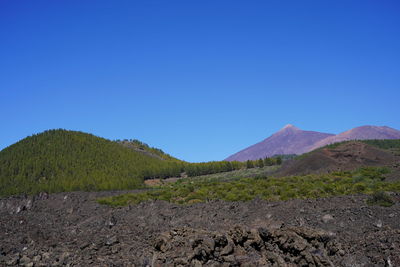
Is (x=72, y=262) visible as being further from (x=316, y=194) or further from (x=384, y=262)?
(x=316, y=194)

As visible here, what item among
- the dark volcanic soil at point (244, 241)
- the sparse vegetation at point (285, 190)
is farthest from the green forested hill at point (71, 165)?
the dark volcanic soil at point (244, 241)

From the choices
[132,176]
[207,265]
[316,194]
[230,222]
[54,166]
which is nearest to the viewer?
[207,265]

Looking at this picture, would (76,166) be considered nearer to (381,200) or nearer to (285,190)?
(285,190)


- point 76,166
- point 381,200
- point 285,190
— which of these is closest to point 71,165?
point 76,166

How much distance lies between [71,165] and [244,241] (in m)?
63.2

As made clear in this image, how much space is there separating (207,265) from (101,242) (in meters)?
4.96

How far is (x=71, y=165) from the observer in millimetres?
70188

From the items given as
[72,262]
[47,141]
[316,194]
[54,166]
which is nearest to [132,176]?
[54,166]

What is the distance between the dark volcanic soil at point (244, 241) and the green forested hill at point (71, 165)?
42.0 metres

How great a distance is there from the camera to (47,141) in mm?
77375

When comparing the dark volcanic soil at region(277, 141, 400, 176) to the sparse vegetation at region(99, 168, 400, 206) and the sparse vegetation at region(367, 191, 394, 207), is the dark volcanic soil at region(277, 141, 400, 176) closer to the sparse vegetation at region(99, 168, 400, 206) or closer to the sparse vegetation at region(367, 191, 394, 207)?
the sparse vegetation at region(99, 168, 400, 206)

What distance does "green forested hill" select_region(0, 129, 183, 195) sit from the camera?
198 ft

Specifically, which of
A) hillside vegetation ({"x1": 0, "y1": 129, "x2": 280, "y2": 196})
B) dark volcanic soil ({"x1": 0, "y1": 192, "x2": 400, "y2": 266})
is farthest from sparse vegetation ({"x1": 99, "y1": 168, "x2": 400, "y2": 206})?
hillside vegetation ({"x1": 0, "y1": 129, "x2": 280, "y2": 196})

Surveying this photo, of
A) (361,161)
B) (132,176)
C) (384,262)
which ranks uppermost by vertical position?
(132,176)
